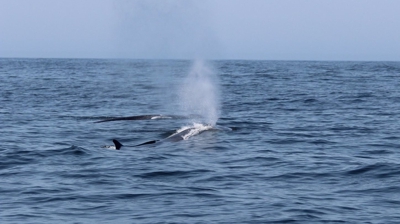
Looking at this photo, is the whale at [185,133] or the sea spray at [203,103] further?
the sea spray at [203,103]

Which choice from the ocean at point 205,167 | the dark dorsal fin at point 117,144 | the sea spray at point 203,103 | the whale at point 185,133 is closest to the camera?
the ocean at point 205,167

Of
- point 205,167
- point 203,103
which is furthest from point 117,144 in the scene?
point 203,103

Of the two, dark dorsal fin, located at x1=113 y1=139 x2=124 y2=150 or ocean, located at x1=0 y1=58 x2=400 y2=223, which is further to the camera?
dark dorsal fin, located at x1=113 y1=139 x2=124 y2=150

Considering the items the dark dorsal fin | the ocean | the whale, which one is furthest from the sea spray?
the dark dorsal fin

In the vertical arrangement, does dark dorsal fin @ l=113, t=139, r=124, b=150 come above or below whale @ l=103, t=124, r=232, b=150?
above

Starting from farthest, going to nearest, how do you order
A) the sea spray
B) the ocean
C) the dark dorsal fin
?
the sea spray → the dark dorsal fin → the ocean

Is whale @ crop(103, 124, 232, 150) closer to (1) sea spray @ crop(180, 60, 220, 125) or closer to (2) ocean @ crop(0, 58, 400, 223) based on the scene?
(2) ocean @ crop(0, 58, 400, 223)

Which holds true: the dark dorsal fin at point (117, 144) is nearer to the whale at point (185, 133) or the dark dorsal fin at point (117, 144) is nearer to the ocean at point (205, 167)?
the whale at point (185, 133)

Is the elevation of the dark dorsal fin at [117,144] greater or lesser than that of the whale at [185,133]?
greater

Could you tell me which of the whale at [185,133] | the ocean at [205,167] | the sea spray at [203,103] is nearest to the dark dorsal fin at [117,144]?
the whale at [185,133]

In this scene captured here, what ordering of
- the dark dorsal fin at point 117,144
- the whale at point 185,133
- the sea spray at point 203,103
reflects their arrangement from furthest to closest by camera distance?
the sea spray at point 203,103 → the whale at point 185,133 → the dark dorsal fin at point 117,144

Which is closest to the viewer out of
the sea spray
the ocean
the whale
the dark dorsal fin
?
the ocean

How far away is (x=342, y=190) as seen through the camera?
53.4 ft

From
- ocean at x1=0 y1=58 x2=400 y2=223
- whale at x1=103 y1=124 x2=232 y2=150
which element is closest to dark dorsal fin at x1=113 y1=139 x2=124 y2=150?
whale at x1=103 y1=124 x2=232 y2=150
